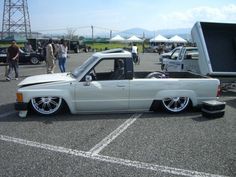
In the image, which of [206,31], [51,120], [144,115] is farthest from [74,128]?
[206,31]

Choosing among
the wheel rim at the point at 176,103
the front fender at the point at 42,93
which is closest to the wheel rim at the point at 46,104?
the front fender at the point at 42,93

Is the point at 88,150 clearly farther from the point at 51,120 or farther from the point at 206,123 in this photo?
the point at 206,123

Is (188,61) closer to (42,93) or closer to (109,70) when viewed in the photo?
(109,70)

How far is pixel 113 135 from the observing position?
5.90 metres

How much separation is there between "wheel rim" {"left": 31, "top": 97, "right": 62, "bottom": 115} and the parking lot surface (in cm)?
18

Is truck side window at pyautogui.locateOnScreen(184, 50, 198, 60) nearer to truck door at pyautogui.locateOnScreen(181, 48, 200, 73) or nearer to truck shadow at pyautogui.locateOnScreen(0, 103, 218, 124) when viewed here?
truck door at pyautogui.locateOnScreen(181, 48, 200, 73)

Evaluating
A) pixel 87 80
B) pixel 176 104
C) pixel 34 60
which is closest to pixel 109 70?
pixel 87 80

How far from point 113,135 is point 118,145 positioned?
0.56 metres

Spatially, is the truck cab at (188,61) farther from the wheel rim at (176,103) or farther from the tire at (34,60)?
the tire at (34,60)

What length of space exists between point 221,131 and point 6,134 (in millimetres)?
4198

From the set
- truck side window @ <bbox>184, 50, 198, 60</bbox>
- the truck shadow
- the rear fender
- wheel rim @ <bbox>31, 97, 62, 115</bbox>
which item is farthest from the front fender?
truck side window @ <bbox>184, 50, 198, 60</bbox>

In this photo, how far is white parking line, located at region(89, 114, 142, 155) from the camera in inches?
203

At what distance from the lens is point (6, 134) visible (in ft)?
19.4

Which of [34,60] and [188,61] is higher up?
[188,61]
